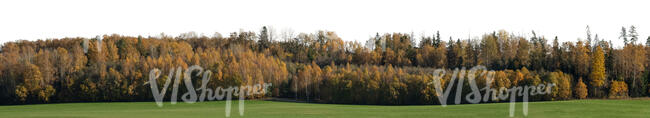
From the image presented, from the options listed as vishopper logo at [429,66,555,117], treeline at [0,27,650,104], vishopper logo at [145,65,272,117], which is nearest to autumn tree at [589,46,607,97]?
treeline at [0,27,650,104]

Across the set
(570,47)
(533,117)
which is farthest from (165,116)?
(570,47)

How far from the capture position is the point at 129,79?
98250 millimetres

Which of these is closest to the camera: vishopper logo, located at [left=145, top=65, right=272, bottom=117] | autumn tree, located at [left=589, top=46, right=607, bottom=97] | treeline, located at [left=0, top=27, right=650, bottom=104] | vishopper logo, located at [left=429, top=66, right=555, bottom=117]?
vishopper logo, located at [left=145, top=65, right=272, bottom=117]

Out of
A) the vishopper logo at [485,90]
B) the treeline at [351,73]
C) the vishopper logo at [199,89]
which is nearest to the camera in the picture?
the vishopper logo at [199,89]

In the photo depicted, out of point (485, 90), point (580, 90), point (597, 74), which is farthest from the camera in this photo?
point (597, 74)

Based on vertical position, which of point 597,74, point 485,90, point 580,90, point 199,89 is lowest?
point 580,90

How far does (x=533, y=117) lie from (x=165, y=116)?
2664 centimetres

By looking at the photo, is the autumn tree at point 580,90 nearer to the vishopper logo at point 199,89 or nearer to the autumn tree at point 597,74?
the autumn tree at point 597,74

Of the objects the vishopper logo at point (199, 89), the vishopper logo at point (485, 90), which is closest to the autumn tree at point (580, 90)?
the vishopper logo at point (485, 90)

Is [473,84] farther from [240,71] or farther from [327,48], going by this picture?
[327,48]

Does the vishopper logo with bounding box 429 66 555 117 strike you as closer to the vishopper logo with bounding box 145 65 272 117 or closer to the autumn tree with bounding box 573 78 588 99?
the autumn tree with bounding box 573 78 588 99

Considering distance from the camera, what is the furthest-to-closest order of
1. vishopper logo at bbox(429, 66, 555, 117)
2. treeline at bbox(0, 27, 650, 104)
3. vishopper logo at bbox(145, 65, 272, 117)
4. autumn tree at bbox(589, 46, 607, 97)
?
autumn tree at bbox(589, 46, 607, 97), treeline at bbox(0, 27, 650, 104), vishopper logo at bbox(429, 66, 555, 117), vishopper logo at bbox(145, 65, 272, 117)

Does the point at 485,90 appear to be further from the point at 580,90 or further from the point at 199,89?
the point at 199,89

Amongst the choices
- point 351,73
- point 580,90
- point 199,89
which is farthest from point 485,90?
point 199,89
